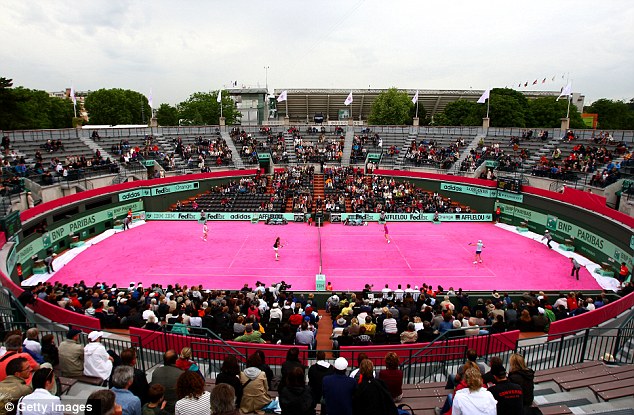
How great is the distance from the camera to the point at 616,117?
9331 cm

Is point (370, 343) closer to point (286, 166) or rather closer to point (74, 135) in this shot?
point (286, 166)

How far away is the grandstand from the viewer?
10938mm

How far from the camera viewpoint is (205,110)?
338 feet

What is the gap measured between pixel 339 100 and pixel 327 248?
91.8m

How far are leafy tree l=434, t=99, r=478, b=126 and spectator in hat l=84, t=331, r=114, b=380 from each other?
79220mm

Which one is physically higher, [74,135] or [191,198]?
[74,135]

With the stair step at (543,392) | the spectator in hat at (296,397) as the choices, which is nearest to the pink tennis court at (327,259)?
the stair step at (543,392)

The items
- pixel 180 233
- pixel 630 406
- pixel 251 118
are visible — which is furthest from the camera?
pixel 251 118

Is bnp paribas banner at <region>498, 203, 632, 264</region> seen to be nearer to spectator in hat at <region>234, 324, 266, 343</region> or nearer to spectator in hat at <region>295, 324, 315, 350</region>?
spectator in hat at <region>295, 324, 315, 350</region>

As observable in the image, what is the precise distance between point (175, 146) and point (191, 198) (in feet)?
31.5

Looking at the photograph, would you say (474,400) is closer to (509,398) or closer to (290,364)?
(509,398)

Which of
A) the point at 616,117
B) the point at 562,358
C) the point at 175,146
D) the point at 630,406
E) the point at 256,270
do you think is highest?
the point at 616,117

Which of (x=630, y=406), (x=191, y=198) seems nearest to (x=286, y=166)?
(x=191, y=198)

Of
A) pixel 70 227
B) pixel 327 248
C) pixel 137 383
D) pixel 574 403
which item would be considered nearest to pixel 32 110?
pixel 70 227
